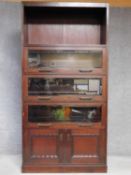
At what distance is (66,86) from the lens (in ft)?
11.8

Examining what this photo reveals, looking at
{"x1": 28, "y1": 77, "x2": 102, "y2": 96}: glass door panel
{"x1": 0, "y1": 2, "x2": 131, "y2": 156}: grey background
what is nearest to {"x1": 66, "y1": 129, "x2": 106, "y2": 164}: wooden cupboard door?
{"x1": 28, "y1": 77, "x2": 102, "y2": 96}: glass door panel

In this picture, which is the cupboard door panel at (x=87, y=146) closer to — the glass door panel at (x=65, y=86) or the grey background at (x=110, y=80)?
the glass door panel at (x=65, y=86)

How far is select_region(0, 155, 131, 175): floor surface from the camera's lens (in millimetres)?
3541

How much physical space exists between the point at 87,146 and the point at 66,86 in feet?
2.68

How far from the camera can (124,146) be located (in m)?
4.27

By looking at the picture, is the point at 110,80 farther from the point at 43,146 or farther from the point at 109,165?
the point at 43,146

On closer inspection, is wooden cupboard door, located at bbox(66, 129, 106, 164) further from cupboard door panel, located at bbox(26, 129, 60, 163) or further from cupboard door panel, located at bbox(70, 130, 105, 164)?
cupboard door panel, located at bbox(26, 129, 60, 163)

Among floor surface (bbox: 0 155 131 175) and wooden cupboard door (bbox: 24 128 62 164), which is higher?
wooden cupboard door (bbox: 24 128 62 164)

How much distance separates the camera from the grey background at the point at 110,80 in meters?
4.13

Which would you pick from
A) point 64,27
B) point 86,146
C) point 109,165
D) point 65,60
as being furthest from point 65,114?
point 64,27

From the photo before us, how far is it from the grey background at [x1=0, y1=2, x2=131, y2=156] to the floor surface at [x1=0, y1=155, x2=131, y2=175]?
7.5 inches

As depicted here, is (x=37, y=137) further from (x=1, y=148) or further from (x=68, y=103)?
(x=1, y=148)

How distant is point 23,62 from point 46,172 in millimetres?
1426

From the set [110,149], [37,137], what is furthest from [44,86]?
[110,149]
